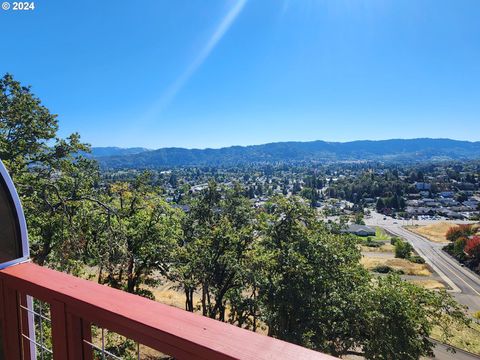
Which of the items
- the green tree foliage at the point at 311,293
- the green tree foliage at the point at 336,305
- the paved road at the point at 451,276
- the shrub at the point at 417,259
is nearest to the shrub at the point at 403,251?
the shrub at the point at 417,259

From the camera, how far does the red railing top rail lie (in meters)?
0.71

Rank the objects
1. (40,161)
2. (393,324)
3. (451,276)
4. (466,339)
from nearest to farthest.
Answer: (393,324) < (40,161) < (466,339) < (451,276)

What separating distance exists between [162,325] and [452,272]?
138 feet

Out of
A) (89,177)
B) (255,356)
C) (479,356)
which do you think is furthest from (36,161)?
(479,356)

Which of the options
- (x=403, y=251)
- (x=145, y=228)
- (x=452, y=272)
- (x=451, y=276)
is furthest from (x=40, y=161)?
(x=403, y=251)

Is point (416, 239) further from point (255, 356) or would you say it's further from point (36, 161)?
point (255, 356)

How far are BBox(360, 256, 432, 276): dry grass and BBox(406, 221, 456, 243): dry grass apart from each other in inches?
734

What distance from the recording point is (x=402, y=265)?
35.7 metres

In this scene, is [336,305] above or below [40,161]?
below

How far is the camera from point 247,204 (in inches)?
472

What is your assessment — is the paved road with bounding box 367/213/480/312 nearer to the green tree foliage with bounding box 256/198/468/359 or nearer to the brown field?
the brown field

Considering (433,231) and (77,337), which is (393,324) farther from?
(433,231)

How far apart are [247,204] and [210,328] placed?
11226 millimetres

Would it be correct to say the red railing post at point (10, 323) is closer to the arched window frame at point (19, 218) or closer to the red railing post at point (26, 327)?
the red railing post at point (26, 327)
